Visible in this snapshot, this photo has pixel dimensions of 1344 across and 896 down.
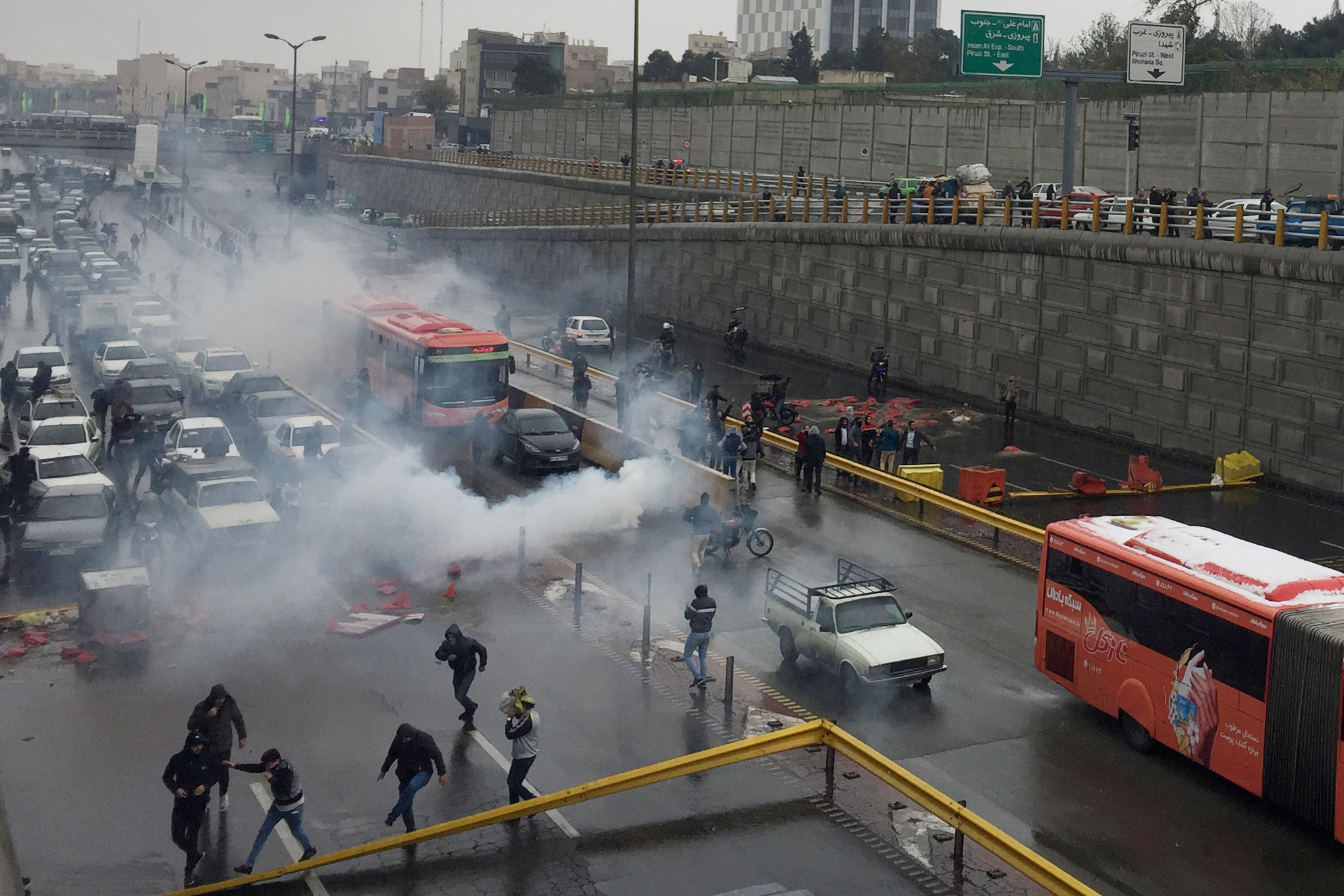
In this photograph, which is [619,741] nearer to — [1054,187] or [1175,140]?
[1054,187]

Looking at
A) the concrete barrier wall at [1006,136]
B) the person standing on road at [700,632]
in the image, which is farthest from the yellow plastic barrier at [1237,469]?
the person standing on road at [700,632]

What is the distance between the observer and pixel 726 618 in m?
19.8

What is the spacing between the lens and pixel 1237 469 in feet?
92.4

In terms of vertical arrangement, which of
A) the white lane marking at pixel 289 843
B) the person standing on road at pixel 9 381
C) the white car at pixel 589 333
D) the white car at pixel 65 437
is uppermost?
the white car at pixel 589 333

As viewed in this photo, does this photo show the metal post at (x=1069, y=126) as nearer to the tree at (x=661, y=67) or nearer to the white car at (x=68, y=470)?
the white car at (x=68, y=470)

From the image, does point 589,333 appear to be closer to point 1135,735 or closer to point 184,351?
point 184,351

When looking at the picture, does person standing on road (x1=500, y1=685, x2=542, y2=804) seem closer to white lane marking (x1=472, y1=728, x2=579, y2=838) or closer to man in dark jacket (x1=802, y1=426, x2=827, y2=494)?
white lane marking (x1=472, y1=728, x2=579, y2=838)

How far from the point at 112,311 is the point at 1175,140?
3331 cm

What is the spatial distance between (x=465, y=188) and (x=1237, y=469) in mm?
66905

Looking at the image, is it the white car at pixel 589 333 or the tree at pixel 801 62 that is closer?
the white car at pixel 589 333

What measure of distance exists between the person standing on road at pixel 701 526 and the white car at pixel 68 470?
31.8 ft

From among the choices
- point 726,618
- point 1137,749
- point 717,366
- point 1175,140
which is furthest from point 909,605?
point 1175,140

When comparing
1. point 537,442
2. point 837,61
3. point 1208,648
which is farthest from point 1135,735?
point 837,61

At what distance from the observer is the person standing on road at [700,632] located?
1662 centimetres
